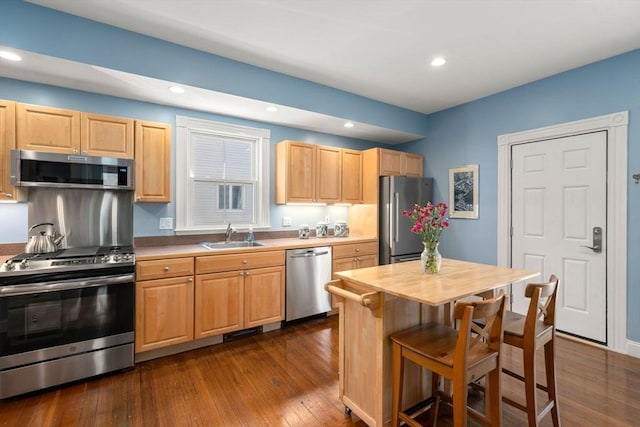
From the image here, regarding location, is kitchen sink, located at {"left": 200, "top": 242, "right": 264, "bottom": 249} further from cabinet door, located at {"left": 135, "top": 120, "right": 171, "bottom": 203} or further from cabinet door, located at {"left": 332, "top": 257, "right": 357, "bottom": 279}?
cabinet door, located at {"left": 332, "top": 257, "right": 357, "bottom": 279}

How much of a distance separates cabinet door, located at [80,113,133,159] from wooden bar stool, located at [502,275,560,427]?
3.33 meters

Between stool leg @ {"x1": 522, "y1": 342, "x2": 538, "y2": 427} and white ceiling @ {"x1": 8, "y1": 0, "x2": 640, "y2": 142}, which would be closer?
stool leg @ {"x1": 522, "y1": 342, "x2": 538, "y2": 427}

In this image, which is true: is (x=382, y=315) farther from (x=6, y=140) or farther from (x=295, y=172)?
(x=6, y=140)

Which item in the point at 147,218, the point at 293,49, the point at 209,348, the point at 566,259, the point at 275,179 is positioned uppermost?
the point at 293,49

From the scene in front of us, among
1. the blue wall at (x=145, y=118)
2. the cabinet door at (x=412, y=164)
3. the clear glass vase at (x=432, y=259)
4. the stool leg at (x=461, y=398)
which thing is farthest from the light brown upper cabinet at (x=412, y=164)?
the stool leg at (x=461, y=398)

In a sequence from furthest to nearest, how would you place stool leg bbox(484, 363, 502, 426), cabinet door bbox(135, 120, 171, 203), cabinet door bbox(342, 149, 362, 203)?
cabinet door bbox(342, 149, 362, 203) < cabinet door bbox(135, 120, 171, 203) < stool leg bbox(484, 363, 502, 426)

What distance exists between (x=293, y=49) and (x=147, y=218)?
7.49 feet

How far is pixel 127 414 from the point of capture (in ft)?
6.46

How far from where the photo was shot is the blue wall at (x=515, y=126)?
273 centimetres

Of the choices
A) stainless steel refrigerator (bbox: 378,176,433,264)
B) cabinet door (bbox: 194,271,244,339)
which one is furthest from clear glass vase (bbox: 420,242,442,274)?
stainless steel refrigerator (bbox: 378,176,433,264)

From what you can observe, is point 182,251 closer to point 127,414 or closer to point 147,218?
point 147,218

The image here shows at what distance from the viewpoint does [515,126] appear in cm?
353

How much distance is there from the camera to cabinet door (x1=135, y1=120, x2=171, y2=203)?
9.30 feet

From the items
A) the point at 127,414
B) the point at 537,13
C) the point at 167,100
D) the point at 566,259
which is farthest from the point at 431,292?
the point at 167,100
